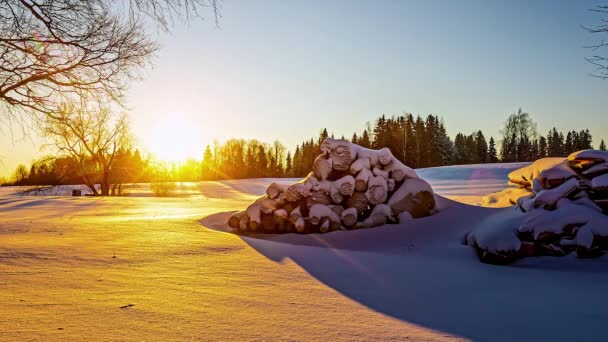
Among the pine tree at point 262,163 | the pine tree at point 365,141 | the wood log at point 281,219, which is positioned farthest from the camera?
A: the pine tree at point 262,163

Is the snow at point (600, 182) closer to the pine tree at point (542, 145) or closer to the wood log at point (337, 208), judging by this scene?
the wood log at point (337, 208)

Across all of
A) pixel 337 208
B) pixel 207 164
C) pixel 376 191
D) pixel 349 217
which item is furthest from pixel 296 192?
pixel 207 164

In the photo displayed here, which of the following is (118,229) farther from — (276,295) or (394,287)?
(394,287)

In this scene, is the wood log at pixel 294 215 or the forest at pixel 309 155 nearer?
the wood log at pixel 294 215

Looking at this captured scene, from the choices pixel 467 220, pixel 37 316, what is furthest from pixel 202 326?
pixel 467 220

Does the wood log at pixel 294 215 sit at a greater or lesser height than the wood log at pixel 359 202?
lesser

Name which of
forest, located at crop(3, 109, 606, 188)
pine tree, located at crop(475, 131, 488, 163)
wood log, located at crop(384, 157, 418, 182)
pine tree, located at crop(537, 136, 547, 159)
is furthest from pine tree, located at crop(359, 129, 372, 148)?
wood log, located at crop(384, 157, 418, 182)

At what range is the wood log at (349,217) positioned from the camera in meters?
6.41

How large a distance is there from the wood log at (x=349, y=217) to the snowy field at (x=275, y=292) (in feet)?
4.60

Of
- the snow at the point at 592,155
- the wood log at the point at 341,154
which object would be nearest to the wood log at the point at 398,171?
the wood log at the point at 341,154

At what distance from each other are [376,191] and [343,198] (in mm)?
614

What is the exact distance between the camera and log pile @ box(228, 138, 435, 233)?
644 cm

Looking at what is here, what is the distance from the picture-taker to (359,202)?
6.66 meters

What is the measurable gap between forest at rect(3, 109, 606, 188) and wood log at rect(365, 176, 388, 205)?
2224 centimetres
